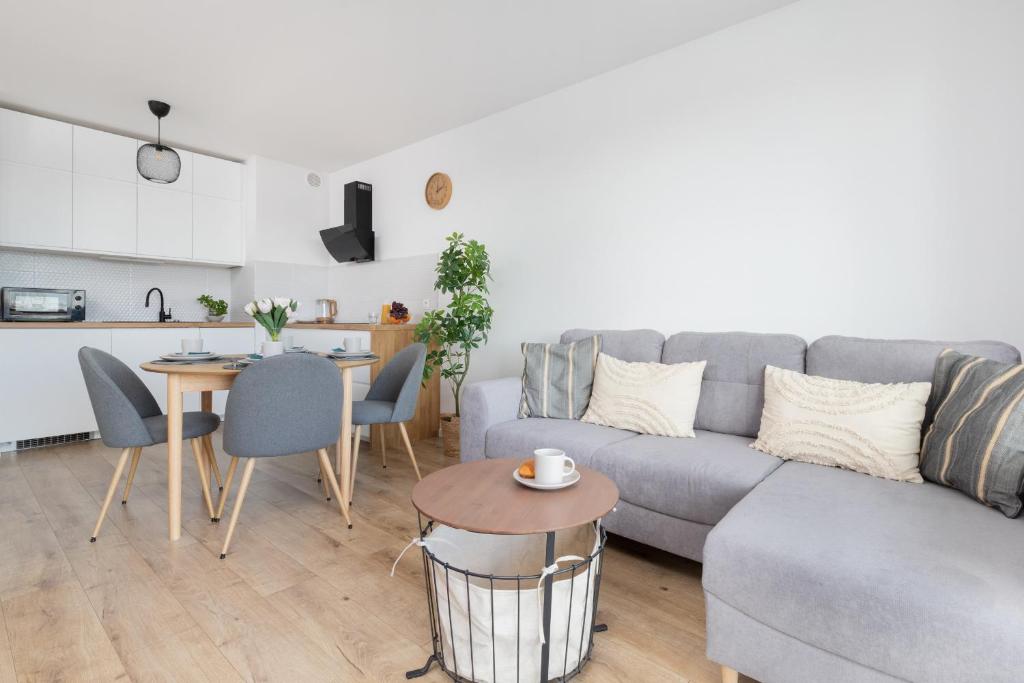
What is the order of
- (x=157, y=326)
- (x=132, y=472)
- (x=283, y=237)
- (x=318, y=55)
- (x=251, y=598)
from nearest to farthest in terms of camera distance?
(x=251, y=598) → (x=132, y=472) → (x=318, y=55) → (x=157, y=326) → (x=283, y=237)

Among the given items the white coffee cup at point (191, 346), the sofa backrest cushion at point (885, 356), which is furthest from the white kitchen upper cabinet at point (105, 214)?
the sofa backrest cushion at point (885, 356)

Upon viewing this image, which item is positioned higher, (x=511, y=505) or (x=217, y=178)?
(x=217, y=178)

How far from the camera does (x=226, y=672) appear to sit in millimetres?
1361

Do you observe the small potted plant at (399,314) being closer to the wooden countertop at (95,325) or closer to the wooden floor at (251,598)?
the wooden countertop at (95,325)

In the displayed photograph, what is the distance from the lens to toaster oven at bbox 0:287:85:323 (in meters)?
3.73

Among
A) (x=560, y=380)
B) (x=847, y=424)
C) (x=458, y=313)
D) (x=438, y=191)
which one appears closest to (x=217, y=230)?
(x=438, y=191)

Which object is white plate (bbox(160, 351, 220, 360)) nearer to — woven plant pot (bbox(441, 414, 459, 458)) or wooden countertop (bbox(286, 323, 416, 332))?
wooden countertop (bbox(286, 323, 416, 332))

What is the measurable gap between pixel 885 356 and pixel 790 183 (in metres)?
0.98

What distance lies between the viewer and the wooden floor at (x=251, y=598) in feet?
4.60

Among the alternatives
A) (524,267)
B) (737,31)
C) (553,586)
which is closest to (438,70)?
(524,267)

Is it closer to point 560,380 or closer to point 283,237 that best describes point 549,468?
point 560,380

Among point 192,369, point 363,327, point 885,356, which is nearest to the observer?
point 885,356

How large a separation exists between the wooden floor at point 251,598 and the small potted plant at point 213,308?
7.84 ft

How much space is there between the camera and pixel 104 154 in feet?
13.4
